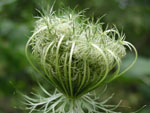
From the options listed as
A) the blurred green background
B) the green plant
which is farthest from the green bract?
the blurred green background

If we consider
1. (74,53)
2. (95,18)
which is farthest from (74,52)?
(95,18)

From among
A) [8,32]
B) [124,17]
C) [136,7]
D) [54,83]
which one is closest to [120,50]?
[54,83]

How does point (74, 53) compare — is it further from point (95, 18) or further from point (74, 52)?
point (95, 18)

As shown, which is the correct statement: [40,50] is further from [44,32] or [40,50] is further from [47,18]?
[47,18]

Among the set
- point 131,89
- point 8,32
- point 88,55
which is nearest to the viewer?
point 88,55

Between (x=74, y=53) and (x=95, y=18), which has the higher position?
(x=74, y=53)

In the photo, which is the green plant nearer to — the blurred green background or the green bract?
the green bract
